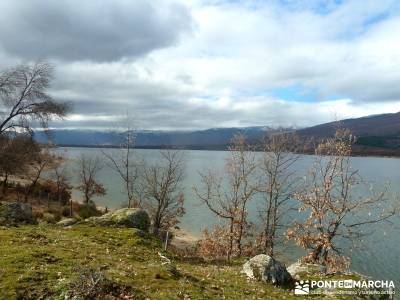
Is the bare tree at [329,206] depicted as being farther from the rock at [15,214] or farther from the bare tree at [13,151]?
the bare tree at [13,151]

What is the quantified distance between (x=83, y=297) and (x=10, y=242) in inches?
350

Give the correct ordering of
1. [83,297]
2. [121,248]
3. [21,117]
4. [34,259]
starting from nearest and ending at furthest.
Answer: [83,297] → [34,259] → [121,248] → [21,117]

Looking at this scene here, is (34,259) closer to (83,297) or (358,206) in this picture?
(83,297)

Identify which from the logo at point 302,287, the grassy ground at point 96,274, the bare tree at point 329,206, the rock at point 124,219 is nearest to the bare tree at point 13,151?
the rock at point 124,219

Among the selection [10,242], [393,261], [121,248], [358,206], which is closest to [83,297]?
[10,242]

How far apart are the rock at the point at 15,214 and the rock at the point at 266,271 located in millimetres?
16502

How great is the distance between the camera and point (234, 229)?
145 ft

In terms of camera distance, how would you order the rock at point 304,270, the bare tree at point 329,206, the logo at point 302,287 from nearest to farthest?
1. the logo at point 302,287
2. the rock at point 304,270
3. the bare tree at point 329,206

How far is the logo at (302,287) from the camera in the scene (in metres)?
19.8

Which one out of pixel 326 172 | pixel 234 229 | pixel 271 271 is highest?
pixel 326 172

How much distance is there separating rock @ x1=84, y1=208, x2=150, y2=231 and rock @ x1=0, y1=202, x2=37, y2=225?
4.30 m

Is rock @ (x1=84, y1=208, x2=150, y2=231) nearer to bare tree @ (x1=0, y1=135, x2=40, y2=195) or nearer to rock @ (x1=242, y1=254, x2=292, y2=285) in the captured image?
rock @ (x1=242, y1=254, x2=292, y2=285)

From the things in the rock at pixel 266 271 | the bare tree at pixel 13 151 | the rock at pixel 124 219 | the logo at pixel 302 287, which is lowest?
the logo at pixel 302 287

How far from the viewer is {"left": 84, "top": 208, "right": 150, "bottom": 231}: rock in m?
30.8
